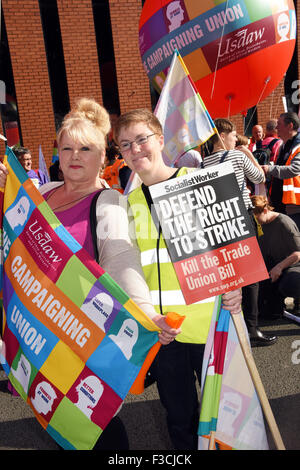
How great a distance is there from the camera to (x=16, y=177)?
2258mm

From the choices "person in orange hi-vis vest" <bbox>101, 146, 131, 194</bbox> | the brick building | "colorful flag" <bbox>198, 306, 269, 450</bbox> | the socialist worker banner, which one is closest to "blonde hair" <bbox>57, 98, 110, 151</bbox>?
the socialist worker banner

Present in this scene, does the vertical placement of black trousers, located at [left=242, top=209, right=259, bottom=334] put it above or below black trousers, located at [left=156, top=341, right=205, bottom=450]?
below

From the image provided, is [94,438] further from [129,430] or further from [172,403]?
[129,430]

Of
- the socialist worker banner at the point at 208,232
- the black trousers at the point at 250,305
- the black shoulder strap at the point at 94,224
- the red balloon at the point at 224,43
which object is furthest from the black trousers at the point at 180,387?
the red balloon at the point at 224,43

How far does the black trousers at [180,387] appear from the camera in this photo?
2.26m

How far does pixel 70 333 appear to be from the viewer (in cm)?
200

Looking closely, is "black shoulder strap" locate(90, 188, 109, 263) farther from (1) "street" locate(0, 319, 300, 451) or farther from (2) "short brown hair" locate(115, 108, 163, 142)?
(1) "street" locate(0, 319, 300, 451)

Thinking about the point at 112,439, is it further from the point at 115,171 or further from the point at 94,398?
the point at 115,171

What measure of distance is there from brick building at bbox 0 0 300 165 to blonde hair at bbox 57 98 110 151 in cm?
849

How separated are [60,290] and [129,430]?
58.6 inches

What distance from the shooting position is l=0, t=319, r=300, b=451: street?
2.93 metres

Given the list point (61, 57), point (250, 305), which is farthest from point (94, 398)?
point (61, 57)

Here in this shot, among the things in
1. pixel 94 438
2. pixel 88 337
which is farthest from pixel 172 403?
pixel 88 337

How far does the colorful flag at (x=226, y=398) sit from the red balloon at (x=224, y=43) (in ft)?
10.1
